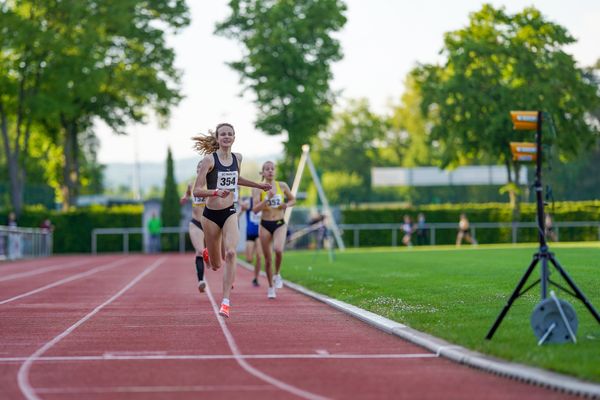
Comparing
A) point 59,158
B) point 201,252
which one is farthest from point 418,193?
point 201,252

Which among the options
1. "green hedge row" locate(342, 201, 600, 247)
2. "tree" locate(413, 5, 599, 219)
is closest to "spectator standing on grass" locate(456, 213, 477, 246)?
"green hedge row" locate(342, 201, 600, 247)

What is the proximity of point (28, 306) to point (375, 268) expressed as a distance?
11.0m

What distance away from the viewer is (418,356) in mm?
9758

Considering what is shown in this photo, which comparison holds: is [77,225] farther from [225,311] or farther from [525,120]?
[525,120]

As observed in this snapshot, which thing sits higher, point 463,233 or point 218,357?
point 463,233

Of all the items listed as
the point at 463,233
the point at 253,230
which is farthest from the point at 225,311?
the point at 463,233

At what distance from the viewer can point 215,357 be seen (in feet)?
32.1

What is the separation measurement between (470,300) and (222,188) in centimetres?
353

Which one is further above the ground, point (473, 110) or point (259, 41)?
point (259, 41)

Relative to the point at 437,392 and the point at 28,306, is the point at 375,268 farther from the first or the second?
the point at 437,392

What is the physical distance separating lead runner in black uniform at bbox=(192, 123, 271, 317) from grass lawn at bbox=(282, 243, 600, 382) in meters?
1.89

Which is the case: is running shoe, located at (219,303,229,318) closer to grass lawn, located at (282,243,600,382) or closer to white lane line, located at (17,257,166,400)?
white lane line, located at (17,257,166,400)

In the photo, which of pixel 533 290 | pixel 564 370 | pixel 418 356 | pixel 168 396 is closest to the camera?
pixel 168 396

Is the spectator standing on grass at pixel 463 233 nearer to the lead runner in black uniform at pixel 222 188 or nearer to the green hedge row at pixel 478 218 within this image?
the green hedge row at pixel 478 218
